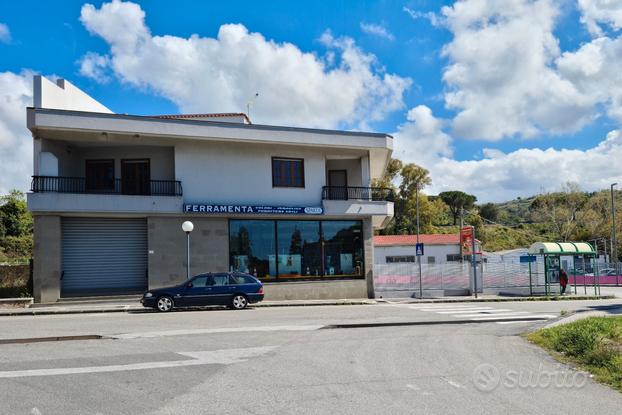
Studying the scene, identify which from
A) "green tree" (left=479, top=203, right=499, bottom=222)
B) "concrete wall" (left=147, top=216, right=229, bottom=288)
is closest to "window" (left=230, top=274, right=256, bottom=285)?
"concrete wall" (left=147, top=216, right=229, bottom=288)

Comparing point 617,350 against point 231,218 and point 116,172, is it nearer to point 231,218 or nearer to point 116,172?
point 231,218

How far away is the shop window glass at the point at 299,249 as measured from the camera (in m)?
27.7

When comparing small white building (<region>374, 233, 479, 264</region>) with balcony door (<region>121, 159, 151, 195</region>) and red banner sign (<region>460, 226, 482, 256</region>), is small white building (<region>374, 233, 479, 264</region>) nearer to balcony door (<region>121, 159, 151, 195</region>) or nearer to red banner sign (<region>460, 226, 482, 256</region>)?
red banner sign (<region>460, 226, 482, 256</region>)

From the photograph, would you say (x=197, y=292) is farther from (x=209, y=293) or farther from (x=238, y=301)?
(x=238, y=301)

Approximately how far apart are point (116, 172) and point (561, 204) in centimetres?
6670

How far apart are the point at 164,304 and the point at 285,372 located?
12681 millimetres

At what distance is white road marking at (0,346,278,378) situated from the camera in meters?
9.03

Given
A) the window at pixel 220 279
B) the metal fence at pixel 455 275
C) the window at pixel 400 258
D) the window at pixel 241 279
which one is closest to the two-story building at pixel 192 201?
the metal fence at pixel 455 275

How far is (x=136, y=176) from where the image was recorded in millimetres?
26734

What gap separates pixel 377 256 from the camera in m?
51.6

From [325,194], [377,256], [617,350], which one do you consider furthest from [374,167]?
[617,350]

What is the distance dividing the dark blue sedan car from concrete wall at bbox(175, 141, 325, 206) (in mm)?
5834

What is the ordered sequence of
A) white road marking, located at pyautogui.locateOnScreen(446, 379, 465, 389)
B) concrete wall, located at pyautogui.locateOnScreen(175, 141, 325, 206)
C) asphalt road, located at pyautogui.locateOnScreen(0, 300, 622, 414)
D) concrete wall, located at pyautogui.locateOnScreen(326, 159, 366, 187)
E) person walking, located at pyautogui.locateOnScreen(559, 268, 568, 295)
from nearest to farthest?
asphalt road, located at pyautogui.locateOnScreen(0, 300, 622, 414) → white road marking, located at pyautogui.locateOnScreen(446, 379, 465, 389) → concrete wall, located at pyautogui.locateOnScreen(175, 141, 325, 206) → concrete wall, located at pyautogui.locateOnScreen(326, 159, 366, 187) → person walking, located at pyautogui.locateOnScreen(559, 268, 568, 295)

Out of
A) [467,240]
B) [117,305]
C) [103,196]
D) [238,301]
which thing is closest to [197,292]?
[238,301]
